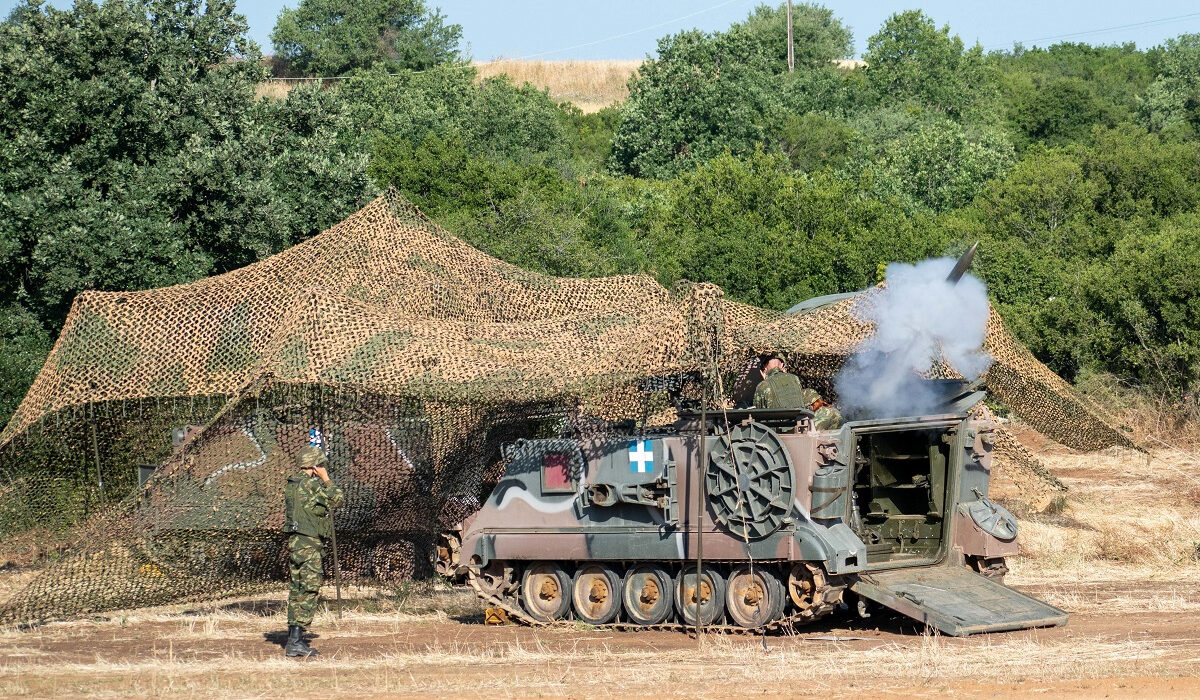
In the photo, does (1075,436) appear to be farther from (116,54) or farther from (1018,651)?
(116,54)

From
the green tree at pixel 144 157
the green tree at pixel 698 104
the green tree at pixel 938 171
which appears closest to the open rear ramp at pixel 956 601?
the green tree at pixel 144 157

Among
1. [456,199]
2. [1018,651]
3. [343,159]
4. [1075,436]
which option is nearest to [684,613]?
[1018,651]

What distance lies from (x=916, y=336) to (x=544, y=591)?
475 cm

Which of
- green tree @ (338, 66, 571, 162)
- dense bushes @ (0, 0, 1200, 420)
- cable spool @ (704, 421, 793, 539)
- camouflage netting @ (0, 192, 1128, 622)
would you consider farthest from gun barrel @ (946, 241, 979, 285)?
green tree @ (338, 66, 571, 162)

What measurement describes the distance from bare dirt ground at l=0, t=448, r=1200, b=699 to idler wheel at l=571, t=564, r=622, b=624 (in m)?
0.30

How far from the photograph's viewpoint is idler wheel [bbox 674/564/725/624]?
47.5ft

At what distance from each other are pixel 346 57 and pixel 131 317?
65883 mm

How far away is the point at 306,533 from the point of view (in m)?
13.4

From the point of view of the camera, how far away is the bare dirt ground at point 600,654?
1115 centimetres

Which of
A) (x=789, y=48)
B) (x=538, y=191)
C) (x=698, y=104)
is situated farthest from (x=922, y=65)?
(x=538, y=191)

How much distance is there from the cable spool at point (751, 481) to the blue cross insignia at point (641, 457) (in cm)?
61

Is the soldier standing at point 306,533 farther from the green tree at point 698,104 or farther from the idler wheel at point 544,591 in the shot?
the green tree at point 698,104

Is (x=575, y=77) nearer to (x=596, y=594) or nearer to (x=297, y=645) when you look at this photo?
(x=596, y=594)

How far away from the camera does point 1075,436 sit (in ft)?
57.7
